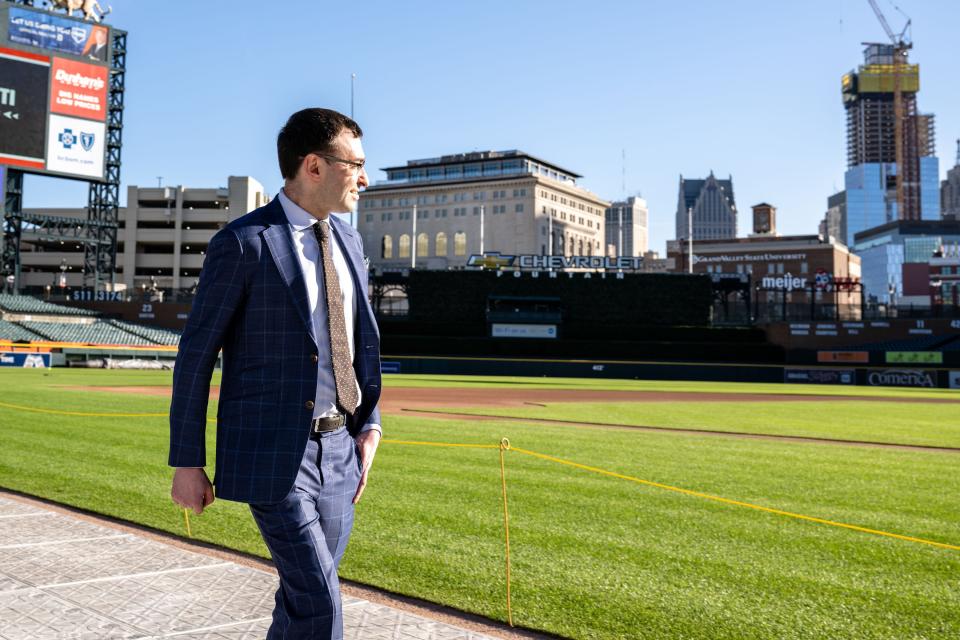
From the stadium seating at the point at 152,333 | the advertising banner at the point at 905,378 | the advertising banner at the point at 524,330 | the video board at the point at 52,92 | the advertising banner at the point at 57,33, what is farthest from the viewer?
the advertising banner at the point at 524,330

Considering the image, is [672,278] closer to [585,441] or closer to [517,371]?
[517,371]

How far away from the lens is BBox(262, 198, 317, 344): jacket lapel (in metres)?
2.88

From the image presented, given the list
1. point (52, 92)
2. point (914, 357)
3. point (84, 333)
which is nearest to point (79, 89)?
point (52, 92)

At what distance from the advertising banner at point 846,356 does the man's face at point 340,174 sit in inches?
2147

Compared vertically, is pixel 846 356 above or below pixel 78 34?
below

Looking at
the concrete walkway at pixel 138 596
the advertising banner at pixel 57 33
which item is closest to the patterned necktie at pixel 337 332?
the concrete walkway at pixel 138 596

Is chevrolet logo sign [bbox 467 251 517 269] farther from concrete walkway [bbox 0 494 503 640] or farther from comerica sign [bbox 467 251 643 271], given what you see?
concrete walkway [bbox 0 494 503 640]

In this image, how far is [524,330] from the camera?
6122 centimetres

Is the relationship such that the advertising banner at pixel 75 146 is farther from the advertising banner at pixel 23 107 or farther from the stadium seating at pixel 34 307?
the stadium seating at pixel 34 307

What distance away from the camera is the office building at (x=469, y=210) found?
134 metres

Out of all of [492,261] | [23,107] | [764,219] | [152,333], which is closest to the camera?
[23,107]

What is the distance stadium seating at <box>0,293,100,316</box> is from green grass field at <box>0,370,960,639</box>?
5036 cm

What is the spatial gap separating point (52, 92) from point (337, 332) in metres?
61.8

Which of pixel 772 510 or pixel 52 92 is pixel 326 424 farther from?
pixel 52 92
